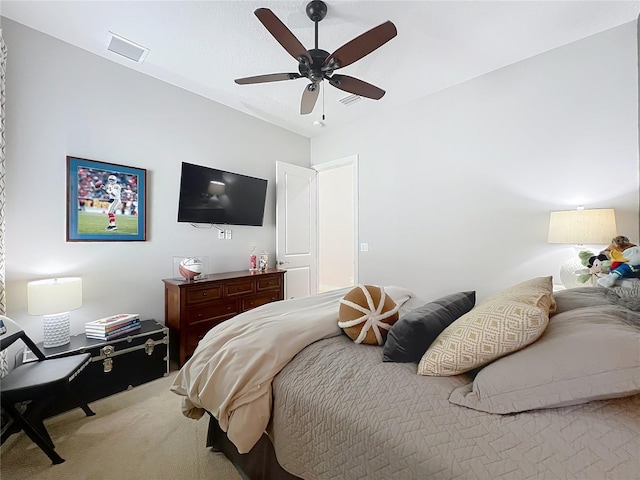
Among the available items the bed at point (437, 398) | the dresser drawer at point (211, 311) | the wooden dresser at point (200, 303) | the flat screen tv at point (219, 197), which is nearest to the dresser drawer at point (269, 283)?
the wooden dresser at point (200, 303)

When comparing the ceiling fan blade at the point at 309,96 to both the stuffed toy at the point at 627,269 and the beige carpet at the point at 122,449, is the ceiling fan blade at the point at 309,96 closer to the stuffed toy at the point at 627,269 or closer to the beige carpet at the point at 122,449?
the stuffed toy at the point at 627,269

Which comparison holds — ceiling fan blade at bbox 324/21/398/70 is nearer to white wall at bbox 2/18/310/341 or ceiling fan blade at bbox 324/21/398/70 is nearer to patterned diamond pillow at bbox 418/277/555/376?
patterned diamond pillow at bbox 418/277/555/376

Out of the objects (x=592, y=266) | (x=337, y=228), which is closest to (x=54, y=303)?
(x=592, y=266)

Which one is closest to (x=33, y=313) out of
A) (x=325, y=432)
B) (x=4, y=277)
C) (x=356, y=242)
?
(x=4, y=277)

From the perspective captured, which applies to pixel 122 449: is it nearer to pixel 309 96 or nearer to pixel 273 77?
pixel 273 77

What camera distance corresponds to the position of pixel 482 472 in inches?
26.4

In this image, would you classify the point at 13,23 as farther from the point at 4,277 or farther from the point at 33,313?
the point at 33,313

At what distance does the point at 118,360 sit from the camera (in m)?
2.23

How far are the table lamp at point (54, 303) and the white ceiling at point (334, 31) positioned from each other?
6.63 feet

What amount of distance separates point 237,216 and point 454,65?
9.29 feet

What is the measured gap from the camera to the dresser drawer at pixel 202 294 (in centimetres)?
271

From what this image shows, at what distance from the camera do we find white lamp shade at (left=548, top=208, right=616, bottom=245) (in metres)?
2.05

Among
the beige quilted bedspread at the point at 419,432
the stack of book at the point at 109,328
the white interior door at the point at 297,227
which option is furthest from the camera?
the white interior door at the point at 297,227

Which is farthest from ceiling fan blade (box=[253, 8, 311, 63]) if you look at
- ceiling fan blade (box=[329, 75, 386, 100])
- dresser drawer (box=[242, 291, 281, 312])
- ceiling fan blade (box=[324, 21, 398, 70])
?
dresser drawer (box=[242, 291, 281, 312])
